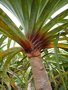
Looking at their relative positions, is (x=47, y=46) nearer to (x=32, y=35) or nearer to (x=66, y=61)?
(x=32, y=35)

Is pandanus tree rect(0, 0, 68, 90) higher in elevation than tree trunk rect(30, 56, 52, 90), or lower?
higher

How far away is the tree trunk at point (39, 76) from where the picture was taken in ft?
1.90

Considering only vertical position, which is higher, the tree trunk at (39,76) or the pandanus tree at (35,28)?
the pandanus tree at (35,28)

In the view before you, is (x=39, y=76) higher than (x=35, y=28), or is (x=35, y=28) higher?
(x=35, y=28)

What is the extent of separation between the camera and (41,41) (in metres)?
0.61

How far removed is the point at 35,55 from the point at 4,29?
12cm

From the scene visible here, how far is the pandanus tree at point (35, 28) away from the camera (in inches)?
22.5

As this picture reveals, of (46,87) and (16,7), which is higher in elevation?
(16,7)

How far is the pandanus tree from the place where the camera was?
0.57 meters

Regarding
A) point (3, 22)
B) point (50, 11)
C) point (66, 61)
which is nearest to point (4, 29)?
point (3, 22)

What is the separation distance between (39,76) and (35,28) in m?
0.14

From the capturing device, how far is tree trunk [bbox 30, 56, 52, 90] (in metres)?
0.58

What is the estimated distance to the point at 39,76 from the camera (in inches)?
23.1

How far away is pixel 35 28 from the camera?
0.60 meters
